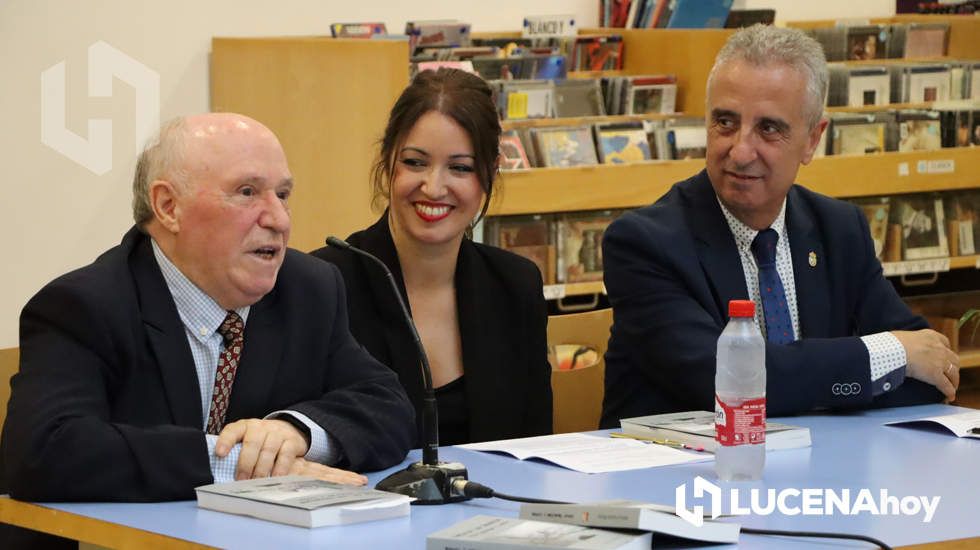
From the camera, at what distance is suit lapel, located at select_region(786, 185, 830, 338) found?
3.34 metres

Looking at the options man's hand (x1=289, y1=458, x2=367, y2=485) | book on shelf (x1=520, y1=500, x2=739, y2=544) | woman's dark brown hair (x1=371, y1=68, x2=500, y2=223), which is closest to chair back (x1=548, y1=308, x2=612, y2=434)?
woman's dark brown hair (x1=371, y1=68, x2=500, y2=223)

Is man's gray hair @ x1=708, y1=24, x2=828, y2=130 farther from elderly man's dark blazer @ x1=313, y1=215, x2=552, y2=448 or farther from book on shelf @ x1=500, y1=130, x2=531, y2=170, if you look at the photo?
book on shelf @ x1=500, y1=130, x2=531, y2=170

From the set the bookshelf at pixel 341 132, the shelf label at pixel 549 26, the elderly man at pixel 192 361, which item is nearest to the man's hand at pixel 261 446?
the elderly man at pixel 192 361

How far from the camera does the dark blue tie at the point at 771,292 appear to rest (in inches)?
129

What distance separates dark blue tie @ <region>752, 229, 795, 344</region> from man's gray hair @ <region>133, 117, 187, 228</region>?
4.47 feet

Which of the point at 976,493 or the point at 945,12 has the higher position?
the point at 945,12

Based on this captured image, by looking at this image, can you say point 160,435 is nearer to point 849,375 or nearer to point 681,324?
point 681,324

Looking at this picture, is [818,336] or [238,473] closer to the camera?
[238,473]

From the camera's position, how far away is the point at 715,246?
3264 mm

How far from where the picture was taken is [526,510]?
2047 millimetres

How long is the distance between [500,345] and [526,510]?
1.38 metres

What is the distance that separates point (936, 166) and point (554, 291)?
1680 mm

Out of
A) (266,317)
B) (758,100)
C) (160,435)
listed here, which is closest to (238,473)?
Result: (160,435)

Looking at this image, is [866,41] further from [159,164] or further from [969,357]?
[159,164]
